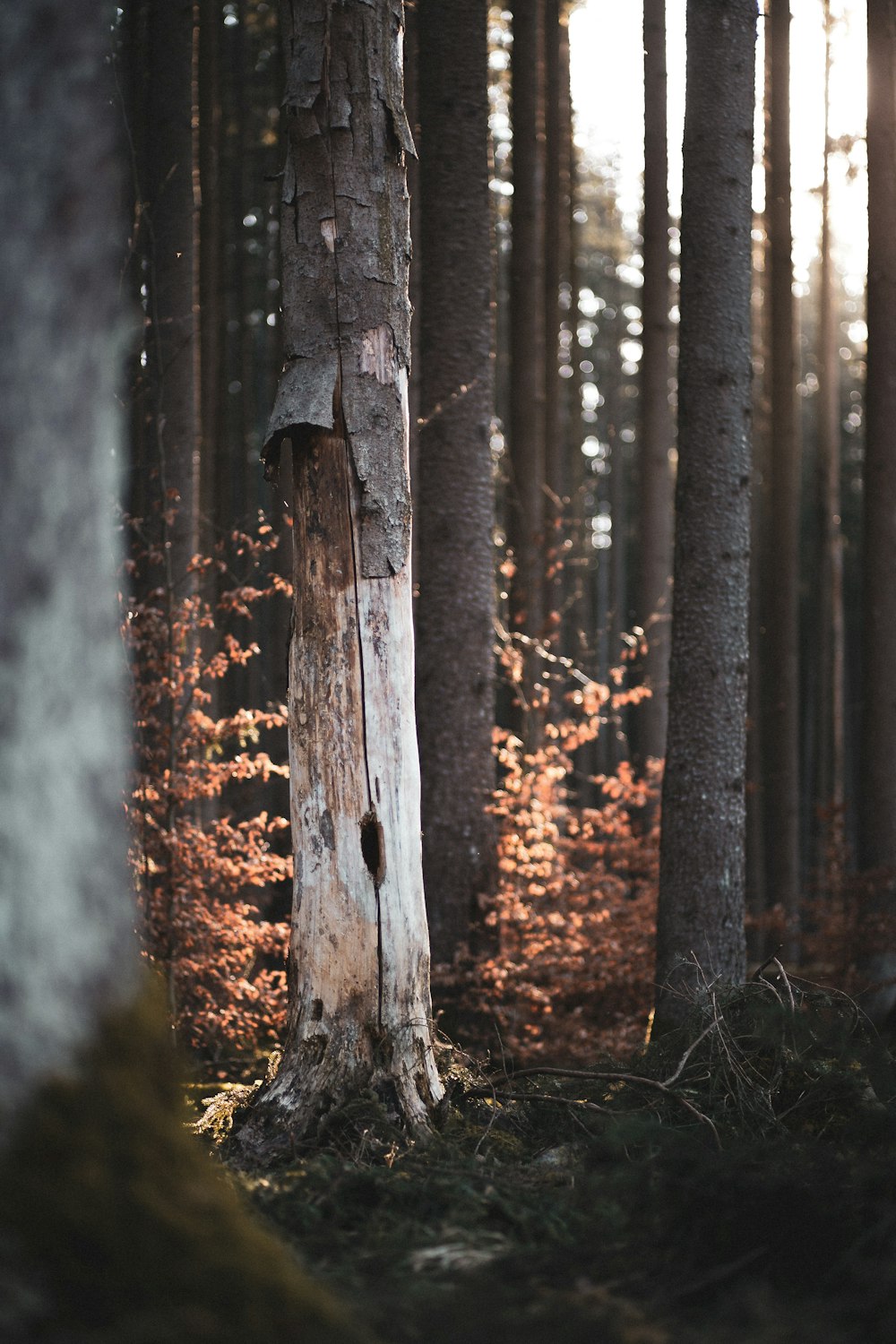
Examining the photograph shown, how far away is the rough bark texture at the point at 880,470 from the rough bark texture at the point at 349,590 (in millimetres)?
7954

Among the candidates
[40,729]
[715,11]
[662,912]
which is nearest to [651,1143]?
[40,729]

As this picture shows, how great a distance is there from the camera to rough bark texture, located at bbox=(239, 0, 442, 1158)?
14.4 ft

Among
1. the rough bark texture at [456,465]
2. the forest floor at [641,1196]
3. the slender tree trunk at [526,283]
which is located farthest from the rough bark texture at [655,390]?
the forest floor at [641,1196]

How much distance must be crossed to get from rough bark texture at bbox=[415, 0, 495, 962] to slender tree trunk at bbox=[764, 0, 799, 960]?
6514 mm

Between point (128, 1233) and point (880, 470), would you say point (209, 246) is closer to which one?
point (880, 470)

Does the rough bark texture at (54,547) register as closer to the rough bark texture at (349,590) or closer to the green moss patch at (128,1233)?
the green moss patch at (128,1233)

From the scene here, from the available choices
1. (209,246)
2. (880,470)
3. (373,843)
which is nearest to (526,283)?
(209,246)

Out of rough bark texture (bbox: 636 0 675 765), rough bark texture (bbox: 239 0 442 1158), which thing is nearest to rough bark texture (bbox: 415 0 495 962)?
rough bark texture (bbox: 239 0 442 1158)

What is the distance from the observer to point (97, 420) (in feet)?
7.56

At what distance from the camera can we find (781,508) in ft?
46.6

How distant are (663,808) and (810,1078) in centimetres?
299

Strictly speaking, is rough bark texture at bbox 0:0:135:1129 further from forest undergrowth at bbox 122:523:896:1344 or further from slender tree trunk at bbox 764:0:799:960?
slender tree trunk at bbox 764:0:799:960

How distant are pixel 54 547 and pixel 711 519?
5778mm

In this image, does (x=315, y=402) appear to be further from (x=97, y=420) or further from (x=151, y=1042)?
(x=151, y=1042)
